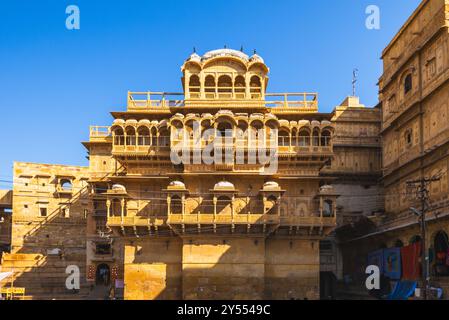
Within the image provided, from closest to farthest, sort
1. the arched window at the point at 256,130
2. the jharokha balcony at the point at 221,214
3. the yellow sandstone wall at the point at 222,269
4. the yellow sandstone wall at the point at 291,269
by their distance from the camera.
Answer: the jharokha balcony at the point at 221,214 < the yellow sandstone wall at the point at 222,269 < the yellow sandstone wall at the point at 291,269 < the arched window at the point at 256,130

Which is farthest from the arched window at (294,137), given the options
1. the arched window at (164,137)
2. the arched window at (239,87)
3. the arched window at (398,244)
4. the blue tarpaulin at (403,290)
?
the blue tarpaulin at (403,290)

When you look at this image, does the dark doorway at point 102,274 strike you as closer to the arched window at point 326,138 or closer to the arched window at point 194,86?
the arched window at point 194,86

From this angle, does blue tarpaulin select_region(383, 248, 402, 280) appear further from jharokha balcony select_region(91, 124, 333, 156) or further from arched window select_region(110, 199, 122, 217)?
arched window select_region(110, 199, 122, 217)

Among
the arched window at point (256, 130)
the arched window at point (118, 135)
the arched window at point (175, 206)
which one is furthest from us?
the arched window at point (118, 135)

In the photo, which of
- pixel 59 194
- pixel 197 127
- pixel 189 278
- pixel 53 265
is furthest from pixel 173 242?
pixel 59 194

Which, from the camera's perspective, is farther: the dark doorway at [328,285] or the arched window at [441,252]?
the dark doorway at [328,285]

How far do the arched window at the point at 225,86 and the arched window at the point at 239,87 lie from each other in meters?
0.51

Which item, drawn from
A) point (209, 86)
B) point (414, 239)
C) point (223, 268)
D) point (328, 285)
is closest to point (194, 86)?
point (209, 86)

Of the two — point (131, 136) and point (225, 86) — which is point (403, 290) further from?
point (131, 136)

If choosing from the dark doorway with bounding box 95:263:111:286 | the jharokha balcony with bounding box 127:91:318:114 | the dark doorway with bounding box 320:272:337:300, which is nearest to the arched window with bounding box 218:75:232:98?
the jharokha balcony with bounding box 127:91:318:114

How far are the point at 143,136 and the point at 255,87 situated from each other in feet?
33.6

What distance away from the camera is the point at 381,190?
189ft

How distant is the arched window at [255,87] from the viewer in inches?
1774

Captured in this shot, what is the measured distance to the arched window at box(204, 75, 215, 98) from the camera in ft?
148
